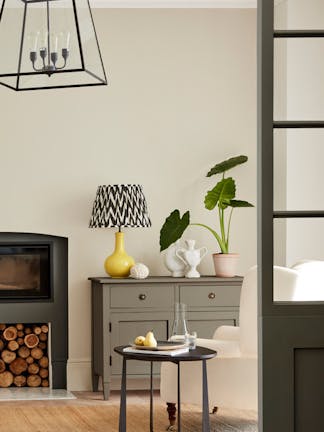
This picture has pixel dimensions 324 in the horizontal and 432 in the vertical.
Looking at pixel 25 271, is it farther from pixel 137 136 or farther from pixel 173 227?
pixel 137 136

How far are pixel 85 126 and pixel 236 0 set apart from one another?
1.47 m

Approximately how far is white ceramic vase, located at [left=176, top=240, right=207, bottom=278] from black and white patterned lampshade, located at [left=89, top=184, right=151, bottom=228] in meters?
0.36

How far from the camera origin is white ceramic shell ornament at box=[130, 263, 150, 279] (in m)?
6.60

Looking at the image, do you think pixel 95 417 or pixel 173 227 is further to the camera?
pixel 173 227

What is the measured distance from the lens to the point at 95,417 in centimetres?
584

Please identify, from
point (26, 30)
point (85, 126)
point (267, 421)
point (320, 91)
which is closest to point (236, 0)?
point (85, 126)

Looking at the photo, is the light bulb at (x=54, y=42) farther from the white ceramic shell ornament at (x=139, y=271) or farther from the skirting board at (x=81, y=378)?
the skirting board at (x=81, y=378)

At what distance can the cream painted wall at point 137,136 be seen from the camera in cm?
690

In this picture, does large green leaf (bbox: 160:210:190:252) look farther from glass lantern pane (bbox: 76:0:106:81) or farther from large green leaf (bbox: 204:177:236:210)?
glass lantern pane (bbox: 76:0:106:81)

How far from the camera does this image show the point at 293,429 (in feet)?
8.43

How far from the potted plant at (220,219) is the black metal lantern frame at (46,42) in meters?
2.53

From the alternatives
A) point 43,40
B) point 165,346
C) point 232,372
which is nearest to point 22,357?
point 232,372

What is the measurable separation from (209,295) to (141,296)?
0.49 metres

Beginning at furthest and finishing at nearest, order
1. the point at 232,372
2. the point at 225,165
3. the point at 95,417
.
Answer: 1. the point at 225,165
2. the point at 95,417
3. the point at 232,372
